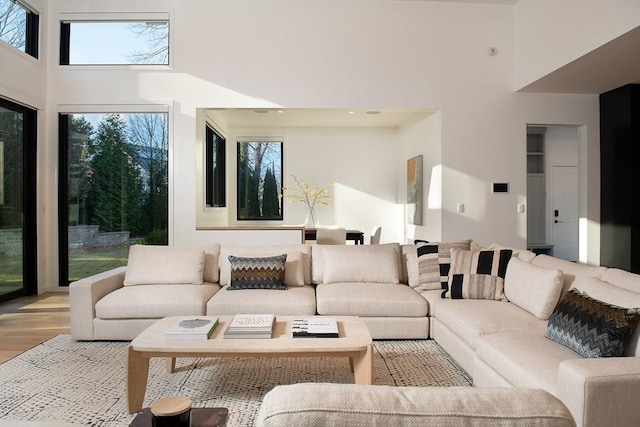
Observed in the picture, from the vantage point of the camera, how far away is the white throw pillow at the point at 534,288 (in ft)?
8.86

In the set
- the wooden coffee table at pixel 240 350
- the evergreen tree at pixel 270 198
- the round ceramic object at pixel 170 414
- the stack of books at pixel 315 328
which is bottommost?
the wooden coffee table at pixel 240 350

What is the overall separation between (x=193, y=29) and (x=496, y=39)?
383cm

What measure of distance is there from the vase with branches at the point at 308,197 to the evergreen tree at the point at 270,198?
221 millimetres

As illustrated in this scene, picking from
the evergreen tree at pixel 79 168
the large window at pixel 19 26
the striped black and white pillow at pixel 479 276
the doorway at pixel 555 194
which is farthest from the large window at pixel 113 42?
the doorway at pixel 555 194

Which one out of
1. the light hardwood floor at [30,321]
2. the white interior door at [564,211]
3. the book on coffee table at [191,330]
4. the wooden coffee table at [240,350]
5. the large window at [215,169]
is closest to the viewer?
the wooden coffee table at [240,350]

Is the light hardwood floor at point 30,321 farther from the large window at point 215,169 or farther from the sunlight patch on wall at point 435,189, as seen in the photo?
the sunlight patch on wall at point 435,189

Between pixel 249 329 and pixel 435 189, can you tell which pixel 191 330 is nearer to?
→ pixel 249 329

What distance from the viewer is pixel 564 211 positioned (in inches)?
332

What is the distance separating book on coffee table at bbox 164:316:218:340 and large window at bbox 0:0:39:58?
13.9 ft

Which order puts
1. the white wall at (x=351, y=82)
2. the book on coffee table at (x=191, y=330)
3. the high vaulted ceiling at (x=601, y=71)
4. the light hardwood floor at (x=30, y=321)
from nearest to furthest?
the book on coffee table at (x=191, y=330), the light hardwood floor at (x=30, y=321), the high vaulted ceiling at (x=601, y=71), the white wall at (x=351, y=82)

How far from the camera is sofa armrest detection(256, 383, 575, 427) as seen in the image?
0.74 meters

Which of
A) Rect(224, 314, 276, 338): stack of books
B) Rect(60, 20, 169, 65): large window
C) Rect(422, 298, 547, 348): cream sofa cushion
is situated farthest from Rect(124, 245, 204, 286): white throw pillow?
Rect(60, 20, 169, 65): large window

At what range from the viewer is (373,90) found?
5438 mm

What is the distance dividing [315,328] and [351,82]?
3.73 m
